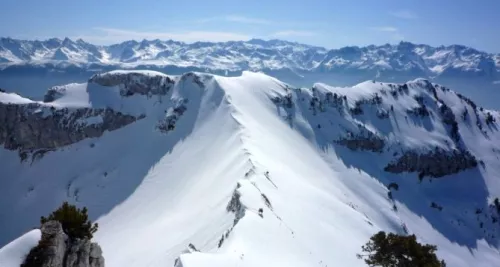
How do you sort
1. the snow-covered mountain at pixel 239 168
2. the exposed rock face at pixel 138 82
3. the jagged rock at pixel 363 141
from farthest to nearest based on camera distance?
the jagged rock at pixel 363 141 → the exposed rock face at pixel 138 82 → the snow-covered mountain at pixel 239 168

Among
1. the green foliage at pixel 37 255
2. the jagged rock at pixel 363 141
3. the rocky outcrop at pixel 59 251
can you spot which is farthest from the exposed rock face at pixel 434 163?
the green foliage at pixel 37 255

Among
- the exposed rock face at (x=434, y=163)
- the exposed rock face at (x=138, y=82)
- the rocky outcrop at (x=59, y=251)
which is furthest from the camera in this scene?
the exposed rock face at (x=434, y=163)

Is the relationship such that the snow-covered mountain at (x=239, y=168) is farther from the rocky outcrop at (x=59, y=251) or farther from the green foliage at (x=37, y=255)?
the green foliage at (x=37, y=255)

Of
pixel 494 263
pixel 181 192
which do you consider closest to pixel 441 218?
pixel 494 263

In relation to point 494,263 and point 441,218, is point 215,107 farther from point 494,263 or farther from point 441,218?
point 494,263

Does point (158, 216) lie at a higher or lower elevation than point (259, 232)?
lower

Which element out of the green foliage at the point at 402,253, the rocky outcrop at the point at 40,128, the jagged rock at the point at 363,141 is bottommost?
the green foliage at the point at 402,253

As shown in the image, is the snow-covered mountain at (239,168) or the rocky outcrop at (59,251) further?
the snow-covered mountain at (239,168)
